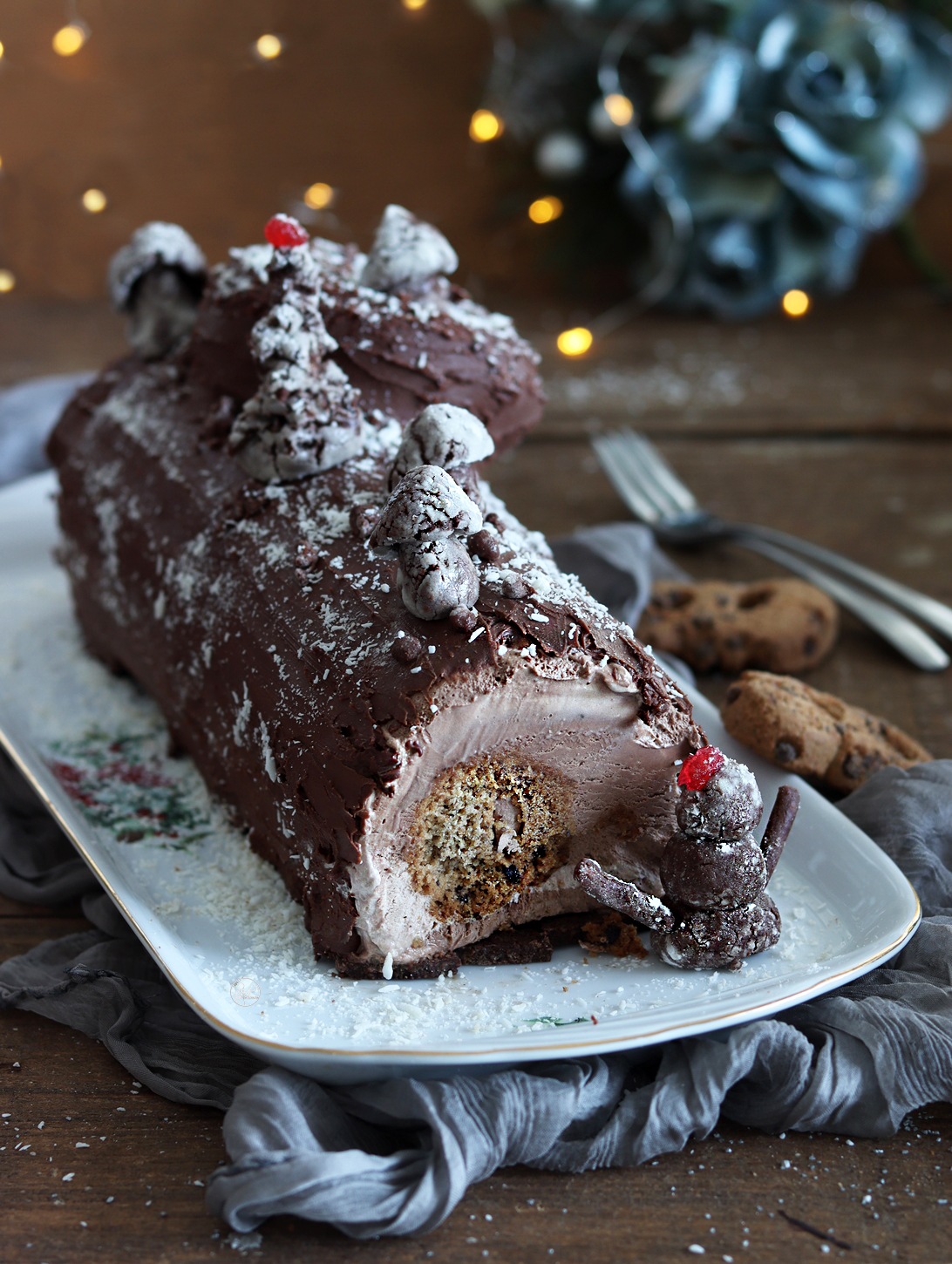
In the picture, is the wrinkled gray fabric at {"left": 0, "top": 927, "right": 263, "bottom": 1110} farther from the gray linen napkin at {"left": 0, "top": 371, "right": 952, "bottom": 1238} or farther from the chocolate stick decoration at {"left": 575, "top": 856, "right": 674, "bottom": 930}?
the chocolate stick decoration at {"left": 575, "top": 856, "right": 674, "bottom": 930}

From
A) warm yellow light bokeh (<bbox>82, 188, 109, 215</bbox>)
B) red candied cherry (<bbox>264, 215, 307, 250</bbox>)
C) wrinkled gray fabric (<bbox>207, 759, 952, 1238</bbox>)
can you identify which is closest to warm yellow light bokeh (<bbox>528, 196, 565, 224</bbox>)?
warm yellow light bokeh (<bbox>82, 188, 109, 215</bbox>)

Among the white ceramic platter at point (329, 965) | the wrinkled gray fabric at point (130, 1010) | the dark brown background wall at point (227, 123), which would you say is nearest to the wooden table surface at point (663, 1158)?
the wrinkled gray fabric at point (130, 1010)

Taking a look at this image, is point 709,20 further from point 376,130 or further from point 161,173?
point 161,173

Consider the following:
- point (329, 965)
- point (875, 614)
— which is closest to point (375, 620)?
point (329, 965)

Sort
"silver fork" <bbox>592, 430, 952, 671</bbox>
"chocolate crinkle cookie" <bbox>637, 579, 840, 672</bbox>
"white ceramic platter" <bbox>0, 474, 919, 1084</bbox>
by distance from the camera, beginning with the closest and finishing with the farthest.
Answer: "white ceramic platter" <bbox>0, 474, 919, 1084</bbox> < "chocolate crinkle cookie" <bbox>637, 579, 840, 672</bbox> < "silver fork" <bbox>592, 430, 952, 671</bbox>

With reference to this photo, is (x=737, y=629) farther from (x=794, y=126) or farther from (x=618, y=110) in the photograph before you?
(x=618, y=110)

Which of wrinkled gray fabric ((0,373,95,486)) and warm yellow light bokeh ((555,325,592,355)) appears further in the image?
warm yellow light bokeh ((555,325,592,355))

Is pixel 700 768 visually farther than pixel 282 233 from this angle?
No

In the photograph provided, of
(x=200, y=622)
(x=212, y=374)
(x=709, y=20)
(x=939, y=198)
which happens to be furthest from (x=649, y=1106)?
(x=939, y=198)
